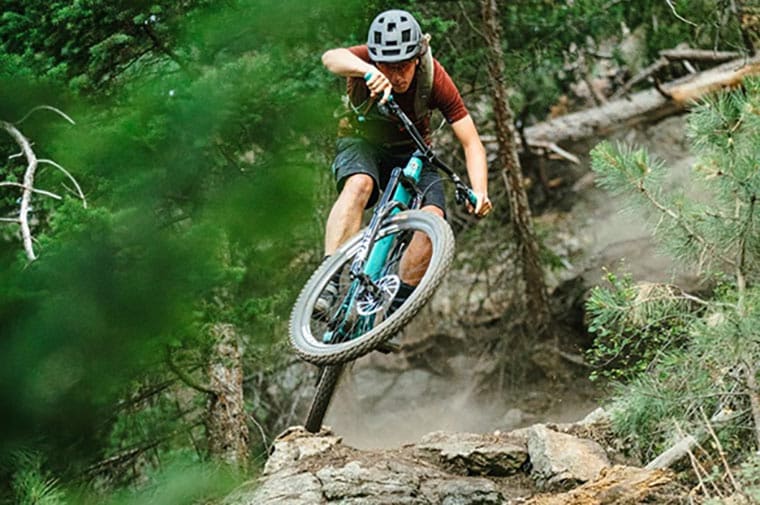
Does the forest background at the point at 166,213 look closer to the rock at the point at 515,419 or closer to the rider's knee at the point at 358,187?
the rider's knee at the point at 358,187

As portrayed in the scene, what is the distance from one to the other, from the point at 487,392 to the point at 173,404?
3.24 meters

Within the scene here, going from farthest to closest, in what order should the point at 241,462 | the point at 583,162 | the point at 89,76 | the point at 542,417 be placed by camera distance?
the point at 583,162
the point at 542,417
the point at 241,462
the point at 89,76

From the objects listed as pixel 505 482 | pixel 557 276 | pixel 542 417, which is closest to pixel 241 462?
pixel 505 482

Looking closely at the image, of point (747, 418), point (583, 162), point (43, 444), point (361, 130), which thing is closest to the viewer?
point (43, 444)

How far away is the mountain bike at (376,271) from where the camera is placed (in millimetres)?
5227

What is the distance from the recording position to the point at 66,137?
4586mm

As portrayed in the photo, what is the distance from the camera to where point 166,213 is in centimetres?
455

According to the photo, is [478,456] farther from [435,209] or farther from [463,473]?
[435,209]

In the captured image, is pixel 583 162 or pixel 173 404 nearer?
pixel 173 404

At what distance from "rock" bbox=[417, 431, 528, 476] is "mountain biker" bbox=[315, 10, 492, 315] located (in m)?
1.06

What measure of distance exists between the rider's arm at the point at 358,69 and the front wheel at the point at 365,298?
642 millimetres

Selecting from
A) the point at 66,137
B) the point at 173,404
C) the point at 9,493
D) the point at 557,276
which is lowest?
the point at 557,276

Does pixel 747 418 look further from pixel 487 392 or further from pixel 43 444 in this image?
pixel 487 392

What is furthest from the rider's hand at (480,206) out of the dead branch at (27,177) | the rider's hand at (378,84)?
the dead branch at (27,177)
